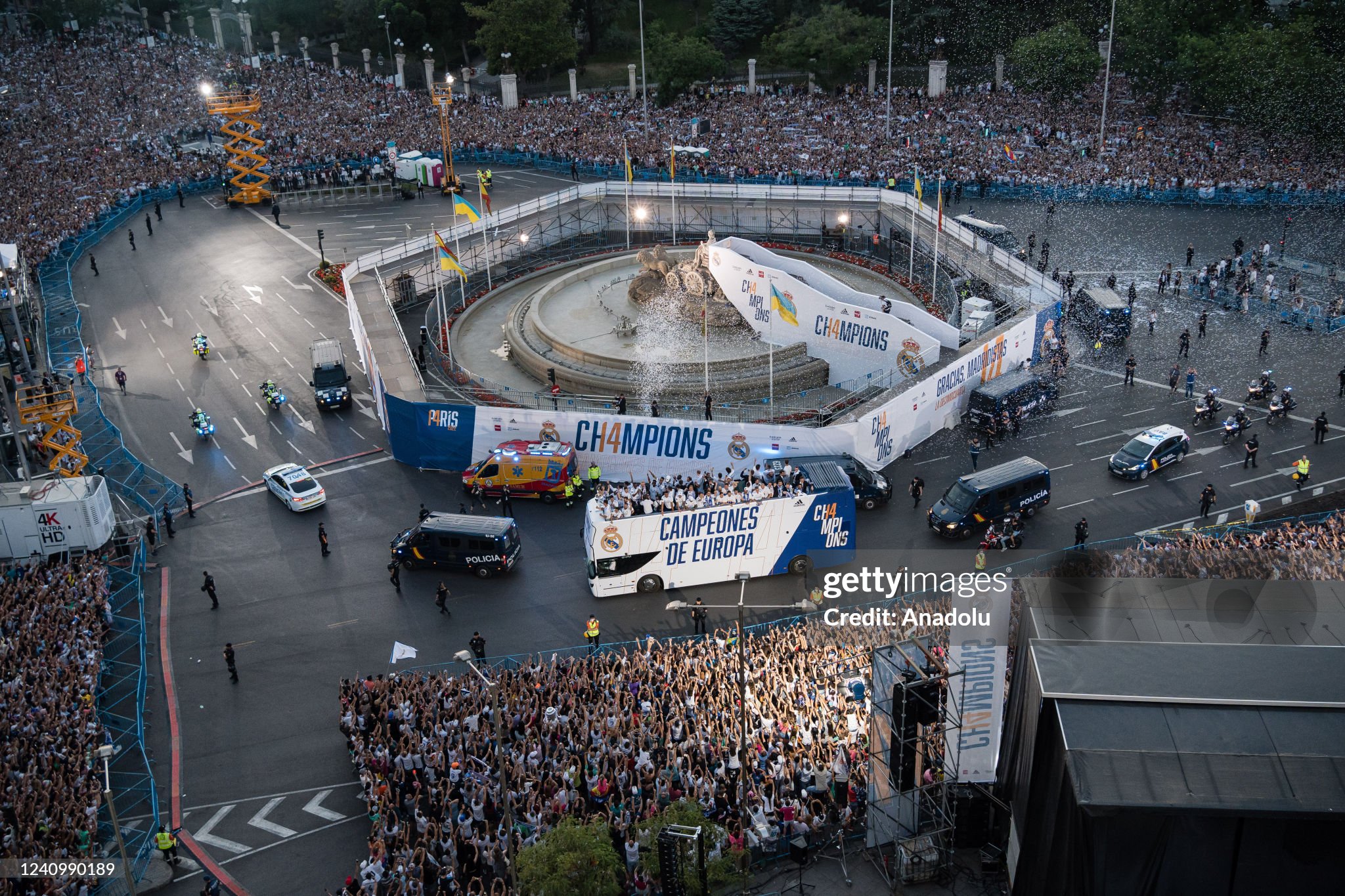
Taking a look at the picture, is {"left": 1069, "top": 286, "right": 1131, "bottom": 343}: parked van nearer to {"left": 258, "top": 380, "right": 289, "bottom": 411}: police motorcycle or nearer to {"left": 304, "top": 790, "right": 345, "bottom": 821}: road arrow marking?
{"left": 258, "top": 380, "right": 289, "bottom": 411}: police motorcycle

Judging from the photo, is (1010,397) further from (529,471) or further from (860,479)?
(529,471)

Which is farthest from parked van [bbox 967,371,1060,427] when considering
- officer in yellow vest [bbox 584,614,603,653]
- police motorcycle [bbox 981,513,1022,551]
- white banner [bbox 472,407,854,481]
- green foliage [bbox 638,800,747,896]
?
green foliage [bbox 638,800,747,896]

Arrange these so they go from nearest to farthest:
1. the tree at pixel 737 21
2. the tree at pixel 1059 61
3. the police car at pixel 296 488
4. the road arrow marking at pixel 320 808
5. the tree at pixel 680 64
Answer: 1. the road arrow marking at pixel 320 808
2. the police car at pixel 296 488
3. the tree at pixel 1059 61
4. the tree at pixel 680 64
5. the tree at pixel 737 21

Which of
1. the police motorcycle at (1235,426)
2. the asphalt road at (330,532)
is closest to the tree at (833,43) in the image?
the asphalt road at (330,532)

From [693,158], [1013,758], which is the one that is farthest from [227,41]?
[1013,758]

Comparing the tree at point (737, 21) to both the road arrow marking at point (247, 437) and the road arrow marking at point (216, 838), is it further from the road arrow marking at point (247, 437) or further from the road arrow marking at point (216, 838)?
the road arrow marking at point (216, 838)

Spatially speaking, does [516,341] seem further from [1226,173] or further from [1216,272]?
[1226,173]
